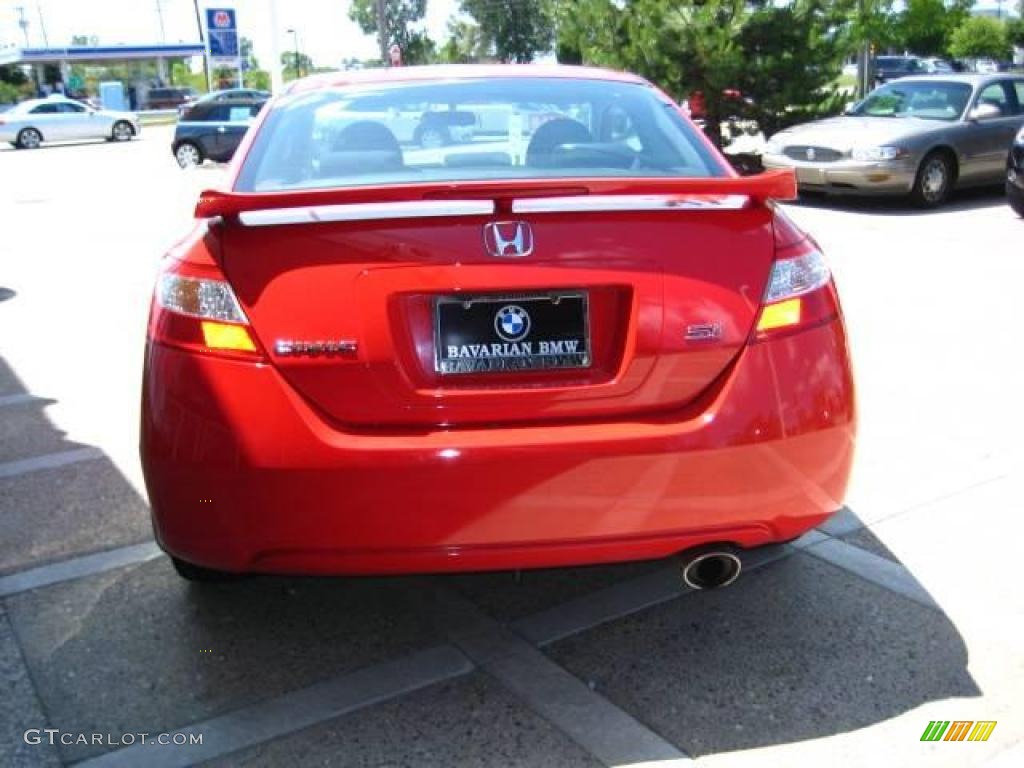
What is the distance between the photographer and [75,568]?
365cm

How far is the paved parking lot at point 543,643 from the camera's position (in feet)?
8.68

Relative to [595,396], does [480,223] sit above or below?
above

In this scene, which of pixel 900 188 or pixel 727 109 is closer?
pixel 900 188

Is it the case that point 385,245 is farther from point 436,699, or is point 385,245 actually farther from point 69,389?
point 69,389

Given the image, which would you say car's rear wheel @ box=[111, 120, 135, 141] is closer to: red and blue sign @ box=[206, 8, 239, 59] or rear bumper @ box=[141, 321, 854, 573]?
red and blue sign @ box=[206, 8, 239, 59]

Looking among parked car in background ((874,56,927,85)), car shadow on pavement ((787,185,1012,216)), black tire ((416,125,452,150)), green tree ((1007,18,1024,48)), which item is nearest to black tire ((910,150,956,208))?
car shadow on pavement ((787,185,1012,216))

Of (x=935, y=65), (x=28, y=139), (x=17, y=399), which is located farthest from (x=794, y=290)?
(x=935, y=65)

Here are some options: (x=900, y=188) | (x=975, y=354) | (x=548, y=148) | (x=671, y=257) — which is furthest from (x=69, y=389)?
(x=900, y=188)

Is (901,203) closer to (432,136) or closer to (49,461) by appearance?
(432,136)

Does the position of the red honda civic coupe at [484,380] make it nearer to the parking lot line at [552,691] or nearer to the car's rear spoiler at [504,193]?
the car's rear spoiler at [504,193]

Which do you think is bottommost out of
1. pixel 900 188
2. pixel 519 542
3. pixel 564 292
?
pixel 900 188

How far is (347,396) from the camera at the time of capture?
8.23 ft

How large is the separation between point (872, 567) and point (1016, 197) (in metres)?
9.31

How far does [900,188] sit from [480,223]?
11.0m
